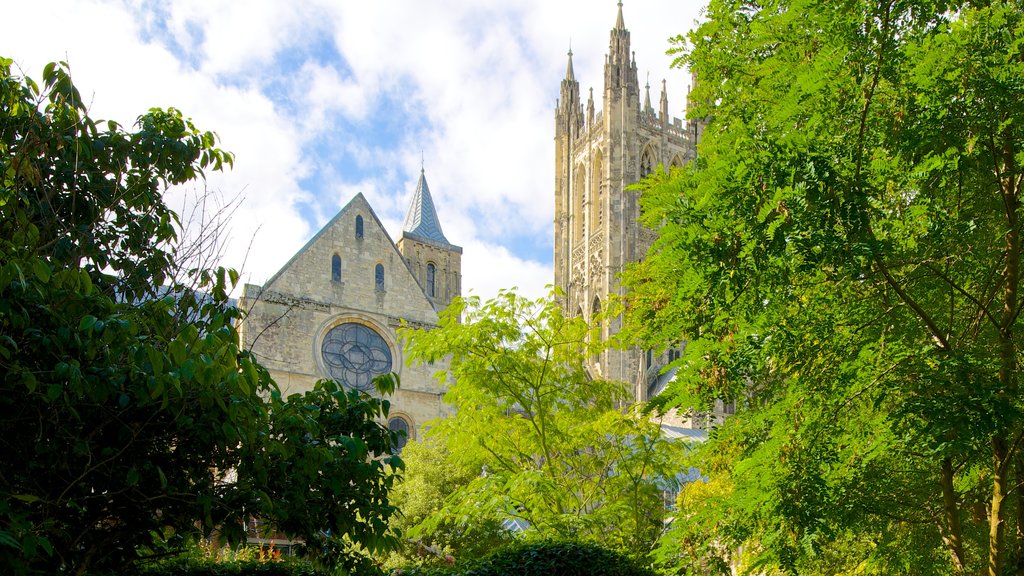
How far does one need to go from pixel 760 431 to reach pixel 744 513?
910mm

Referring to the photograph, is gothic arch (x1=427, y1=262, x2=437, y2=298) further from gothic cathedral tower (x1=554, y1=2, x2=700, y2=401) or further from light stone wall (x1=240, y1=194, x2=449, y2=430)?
light stone wall (x1=240, y1=194, x2=449, y2=430)

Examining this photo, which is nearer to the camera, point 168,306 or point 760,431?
point 168,306

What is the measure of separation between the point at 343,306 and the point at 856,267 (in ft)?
69.7

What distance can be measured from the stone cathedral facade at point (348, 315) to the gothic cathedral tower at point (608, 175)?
931 inches

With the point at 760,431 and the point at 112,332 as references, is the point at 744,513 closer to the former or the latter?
the point at 760,431

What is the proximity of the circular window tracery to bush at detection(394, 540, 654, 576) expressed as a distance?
1529cm

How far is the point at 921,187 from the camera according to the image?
6785mm

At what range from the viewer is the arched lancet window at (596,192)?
55000 millimetres

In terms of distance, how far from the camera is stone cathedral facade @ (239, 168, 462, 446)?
81.8 feet

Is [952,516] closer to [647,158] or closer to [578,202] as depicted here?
[647,158]

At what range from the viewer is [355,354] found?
2616 centimetres

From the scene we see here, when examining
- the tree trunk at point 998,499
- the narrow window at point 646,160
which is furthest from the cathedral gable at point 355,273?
the narrow window at point 646,160

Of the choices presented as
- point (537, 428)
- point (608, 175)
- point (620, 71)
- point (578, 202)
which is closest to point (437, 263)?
point (578, 202)

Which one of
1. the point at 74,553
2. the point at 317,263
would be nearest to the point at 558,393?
the point at 74,553
